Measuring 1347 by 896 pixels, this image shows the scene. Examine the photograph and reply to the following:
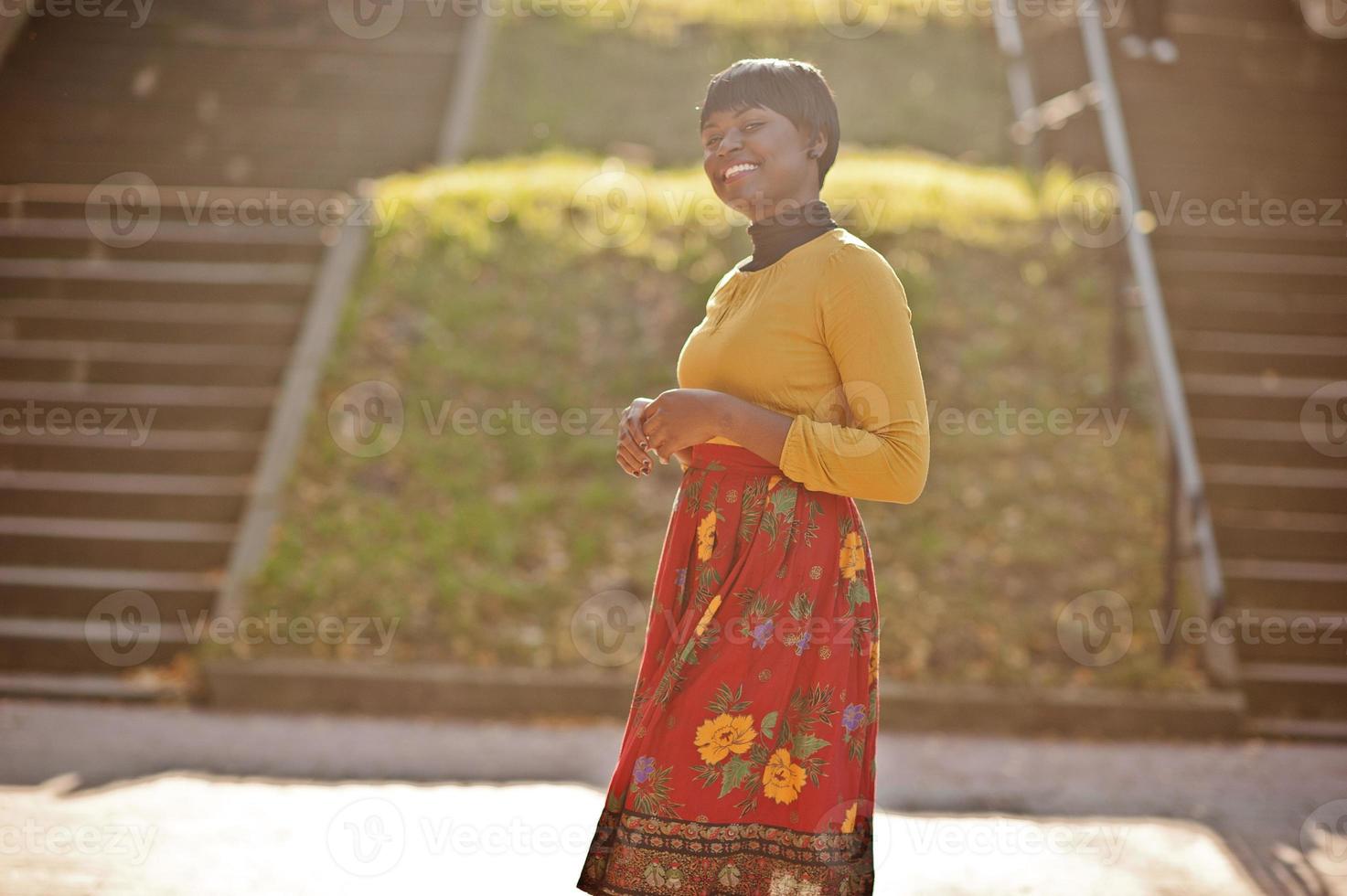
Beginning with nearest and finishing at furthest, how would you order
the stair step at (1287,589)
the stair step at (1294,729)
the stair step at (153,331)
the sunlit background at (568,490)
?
1. the sunlit background at (568,490)
2. the stair step at (1294,729)
3. the stair step at (1287,589)
4. the stair step at (153,331)

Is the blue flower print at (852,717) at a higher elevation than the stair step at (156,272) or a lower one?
lower

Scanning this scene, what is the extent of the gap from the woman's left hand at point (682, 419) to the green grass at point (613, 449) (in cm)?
472

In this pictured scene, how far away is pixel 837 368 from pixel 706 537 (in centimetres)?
45

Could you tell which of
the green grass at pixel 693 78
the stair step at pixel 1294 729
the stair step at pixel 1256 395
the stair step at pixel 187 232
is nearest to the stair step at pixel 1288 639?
the stair step at pixel 1294 729

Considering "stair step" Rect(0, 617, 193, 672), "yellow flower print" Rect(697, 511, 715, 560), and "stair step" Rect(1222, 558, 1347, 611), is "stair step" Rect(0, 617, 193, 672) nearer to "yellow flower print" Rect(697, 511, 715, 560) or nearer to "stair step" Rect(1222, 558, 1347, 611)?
"yellow flower print" Rect(697, 511, 715, 560)

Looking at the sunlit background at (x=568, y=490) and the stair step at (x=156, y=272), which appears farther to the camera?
the stair step at (x=156, y=272)

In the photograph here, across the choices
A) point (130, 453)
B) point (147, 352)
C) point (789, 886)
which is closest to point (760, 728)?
point (789, 886)

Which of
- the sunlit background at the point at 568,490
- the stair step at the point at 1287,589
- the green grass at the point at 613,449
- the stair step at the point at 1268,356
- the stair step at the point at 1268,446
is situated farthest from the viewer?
the stair step at the point at 1268,356

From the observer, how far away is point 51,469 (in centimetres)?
878

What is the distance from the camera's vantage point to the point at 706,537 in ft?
9.53

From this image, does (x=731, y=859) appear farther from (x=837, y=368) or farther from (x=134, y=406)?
(x=134, y=406)

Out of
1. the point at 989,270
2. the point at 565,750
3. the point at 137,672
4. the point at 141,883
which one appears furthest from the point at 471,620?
the point at 989,270

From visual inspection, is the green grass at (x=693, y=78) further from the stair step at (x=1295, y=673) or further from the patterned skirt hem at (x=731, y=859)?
the patterned skirt hem at (x=731, y=859)

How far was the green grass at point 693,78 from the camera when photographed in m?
14.9
